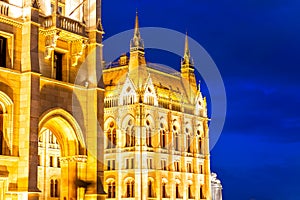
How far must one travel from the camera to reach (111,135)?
286ft

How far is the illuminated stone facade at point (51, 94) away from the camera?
31672mm

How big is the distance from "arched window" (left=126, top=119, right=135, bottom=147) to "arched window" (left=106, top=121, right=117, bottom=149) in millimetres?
2024

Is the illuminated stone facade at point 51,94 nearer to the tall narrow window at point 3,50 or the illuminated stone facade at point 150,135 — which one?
the tall narrow window at point 3,50

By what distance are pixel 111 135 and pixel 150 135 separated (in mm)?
5859

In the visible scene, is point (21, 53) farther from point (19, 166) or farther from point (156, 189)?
point (156, 189)

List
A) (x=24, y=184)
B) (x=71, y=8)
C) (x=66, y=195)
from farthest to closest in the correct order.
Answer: (x=71, y=8) < (x=66, y=195) < (x=24, y=184)

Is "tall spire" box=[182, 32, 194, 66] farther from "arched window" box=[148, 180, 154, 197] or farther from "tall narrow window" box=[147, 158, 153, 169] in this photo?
"arched window" box=[148, 180, 154, 197]

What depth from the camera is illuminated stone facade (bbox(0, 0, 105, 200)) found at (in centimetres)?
3167

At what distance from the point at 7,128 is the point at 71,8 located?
9768 millimetres

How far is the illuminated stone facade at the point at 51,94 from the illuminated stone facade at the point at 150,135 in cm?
4653

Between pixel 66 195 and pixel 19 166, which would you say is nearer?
pixel 19 166

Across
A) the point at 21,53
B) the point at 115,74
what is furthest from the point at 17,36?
the point at 115,74

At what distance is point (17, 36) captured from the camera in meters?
32.8

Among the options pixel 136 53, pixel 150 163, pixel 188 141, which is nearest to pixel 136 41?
pixel 136 53
